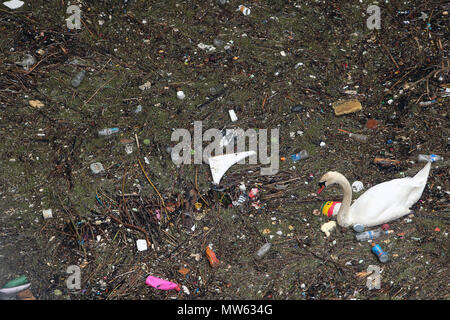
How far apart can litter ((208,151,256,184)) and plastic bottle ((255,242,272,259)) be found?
0.69 meters

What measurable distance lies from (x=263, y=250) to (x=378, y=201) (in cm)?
95

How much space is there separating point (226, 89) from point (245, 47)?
0.63 m

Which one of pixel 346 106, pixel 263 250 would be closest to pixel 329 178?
pixel 263 250

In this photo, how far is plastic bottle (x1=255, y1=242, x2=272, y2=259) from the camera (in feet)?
9.89

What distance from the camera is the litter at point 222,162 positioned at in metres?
3.40

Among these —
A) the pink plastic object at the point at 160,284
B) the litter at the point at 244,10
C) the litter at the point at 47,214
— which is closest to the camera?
the pink plastic object at the point at 160,284

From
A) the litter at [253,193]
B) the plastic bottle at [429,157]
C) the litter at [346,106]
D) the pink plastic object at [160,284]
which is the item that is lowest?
the pink plastic object at [160,284]

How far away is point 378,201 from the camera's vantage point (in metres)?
2.96

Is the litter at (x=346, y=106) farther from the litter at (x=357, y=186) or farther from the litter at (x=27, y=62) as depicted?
the litter at (x=27, y=62)

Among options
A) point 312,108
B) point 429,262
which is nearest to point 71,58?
point 312,108

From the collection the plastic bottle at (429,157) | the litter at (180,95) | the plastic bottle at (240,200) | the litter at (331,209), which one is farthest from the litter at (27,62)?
the plastic bottle at (429,157)

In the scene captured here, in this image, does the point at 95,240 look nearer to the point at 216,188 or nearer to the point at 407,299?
the point at 216,188

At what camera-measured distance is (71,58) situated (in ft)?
13.3

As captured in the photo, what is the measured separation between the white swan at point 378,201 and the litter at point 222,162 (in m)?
0.82
